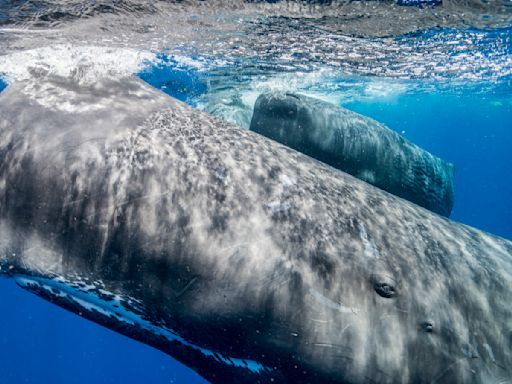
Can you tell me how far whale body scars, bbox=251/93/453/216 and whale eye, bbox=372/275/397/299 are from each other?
14.4 feet

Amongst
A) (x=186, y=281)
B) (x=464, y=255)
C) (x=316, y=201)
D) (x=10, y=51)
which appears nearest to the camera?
(x=186, y=281)

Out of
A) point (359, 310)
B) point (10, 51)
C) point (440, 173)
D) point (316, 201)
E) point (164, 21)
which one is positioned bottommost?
point (440, 173)

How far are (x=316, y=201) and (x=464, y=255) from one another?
1.98m

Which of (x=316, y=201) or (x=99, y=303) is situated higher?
(x=316, y=201)

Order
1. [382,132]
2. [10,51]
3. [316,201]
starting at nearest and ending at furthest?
1. [316,201]
2. [382,132]
3. [10,51]

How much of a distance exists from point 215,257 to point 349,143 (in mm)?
5404

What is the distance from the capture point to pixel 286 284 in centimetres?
305

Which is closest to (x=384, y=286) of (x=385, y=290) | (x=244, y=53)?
(x=385, y=290)

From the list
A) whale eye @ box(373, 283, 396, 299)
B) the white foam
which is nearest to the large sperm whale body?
whale eye @ box(373, 283, 396, 299)

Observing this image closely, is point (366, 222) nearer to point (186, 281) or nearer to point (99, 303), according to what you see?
point (186, 281)

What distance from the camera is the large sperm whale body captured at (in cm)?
297

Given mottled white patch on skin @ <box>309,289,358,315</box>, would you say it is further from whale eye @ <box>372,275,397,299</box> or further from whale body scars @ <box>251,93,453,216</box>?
whale body scars @ <box>251,93,453,216</box>

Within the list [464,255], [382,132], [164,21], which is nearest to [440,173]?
[382,132]

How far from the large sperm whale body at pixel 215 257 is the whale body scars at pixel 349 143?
382 centimetres
